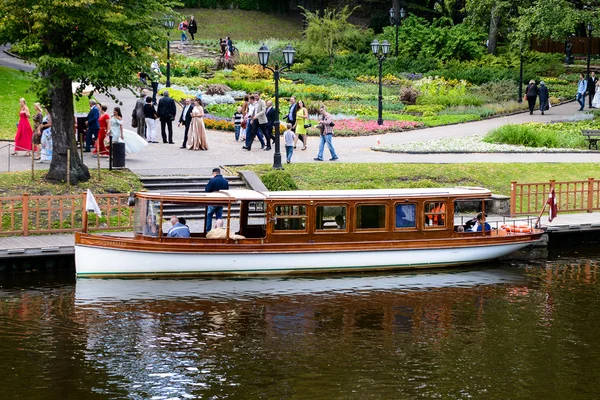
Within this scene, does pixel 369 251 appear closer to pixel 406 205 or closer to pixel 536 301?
pixel 406 205

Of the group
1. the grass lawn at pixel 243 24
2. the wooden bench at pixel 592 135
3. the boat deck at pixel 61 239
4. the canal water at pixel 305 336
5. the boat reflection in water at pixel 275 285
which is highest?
the grass lawn at pixel 243 24

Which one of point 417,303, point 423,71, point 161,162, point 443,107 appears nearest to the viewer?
point 417,303

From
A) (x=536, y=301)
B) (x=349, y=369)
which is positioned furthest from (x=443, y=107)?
(x=349, y=369)

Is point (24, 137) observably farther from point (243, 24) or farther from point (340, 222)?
point (243, 24)

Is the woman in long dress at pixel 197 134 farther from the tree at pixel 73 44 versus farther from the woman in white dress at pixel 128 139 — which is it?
the tree at pixel 73 44

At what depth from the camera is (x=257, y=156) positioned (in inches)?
1529

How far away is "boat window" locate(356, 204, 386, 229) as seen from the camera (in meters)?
27.6

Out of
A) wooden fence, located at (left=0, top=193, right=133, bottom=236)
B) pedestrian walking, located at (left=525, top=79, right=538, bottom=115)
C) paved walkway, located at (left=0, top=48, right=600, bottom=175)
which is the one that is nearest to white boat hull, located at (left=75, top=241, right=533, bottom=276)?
wooden fence, located at (left=0, top=193, right=133, bottom=236)

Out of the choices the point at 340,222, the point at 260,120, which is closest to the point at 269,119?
the point at 260,120

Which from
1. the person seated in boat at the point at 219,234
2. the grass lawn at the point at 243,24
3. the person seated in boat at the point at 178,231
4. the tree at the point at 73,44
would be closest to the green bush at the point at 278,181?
the tree at the point at 73,44

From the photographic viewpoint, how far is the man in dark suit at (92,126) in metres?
36.2

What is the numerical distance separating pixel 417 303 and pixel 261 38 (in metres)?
56.2

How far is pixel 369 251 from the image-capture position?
2747 centimetres

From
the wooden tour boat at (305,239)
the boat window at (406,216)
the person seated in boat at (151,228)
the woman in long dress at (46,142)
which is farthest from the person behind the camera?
the woman in long dress at (46,142)
